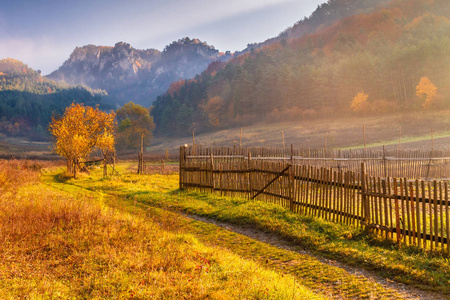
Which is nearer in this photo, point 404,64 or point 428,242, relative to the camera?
point 428,242

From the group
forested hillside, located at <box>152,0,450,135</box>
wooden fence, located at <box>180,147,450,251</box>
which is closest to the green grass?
wooden fence, located at <box>180,147,450,251</box>

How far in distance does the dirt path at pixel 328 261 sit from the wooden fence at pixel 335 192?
1.79 meters

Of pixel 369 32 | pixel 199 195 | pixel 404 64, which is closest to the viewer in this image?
pixel 199 195

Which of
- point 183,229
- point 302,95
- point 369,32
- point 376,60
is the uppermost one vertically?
point 369,32

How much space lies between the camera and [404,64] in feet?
203

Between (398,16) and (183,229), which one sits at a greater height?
(398,16)

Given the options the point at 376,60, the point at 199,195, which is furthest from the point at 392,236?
the point at 376,60

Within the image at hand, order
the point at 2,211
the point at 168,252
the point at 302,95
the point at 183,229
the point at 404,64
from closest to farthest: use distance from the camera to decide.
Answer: the point at 168,252 < the point at 2,211 < the point at 183,229 < the point at 404,64 < the point at 302,95

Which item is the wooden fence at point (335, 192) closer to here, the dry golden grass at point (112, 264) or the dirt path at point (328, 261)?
the dirt path at point (328, 261)

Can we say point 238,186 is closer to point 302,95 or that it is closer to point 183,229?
point 183,229

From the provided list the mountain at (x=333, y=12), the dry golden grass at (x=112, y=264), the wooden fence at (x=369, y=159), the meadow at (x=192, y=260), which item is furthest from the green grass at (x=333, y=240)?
the mountain at (x=333, y=12)

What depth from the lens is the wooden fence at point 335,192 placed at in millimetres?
7457

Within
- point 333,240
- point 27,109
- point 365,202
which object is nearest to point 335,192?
point 365,202

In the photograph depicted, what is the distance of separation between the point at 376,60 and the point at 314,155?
210 feet
